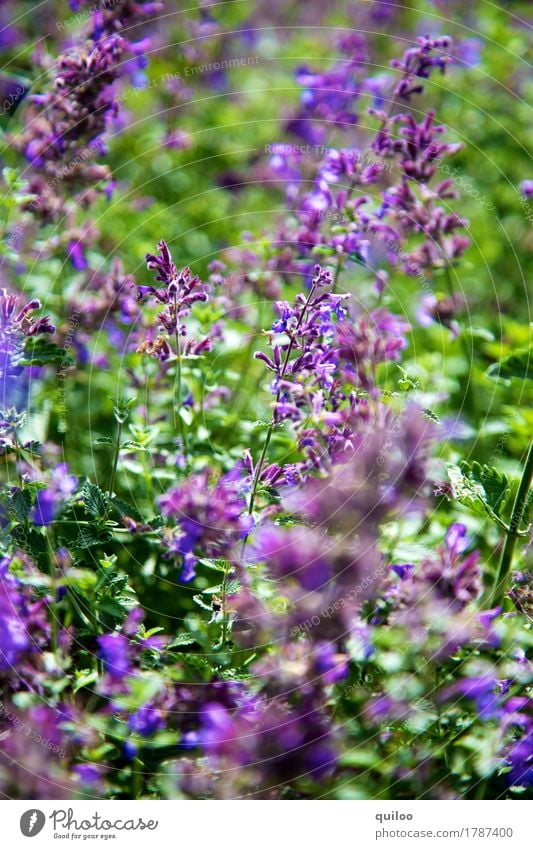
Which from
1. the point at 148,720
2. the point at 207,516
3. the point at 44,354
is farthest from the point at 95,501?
the point at 148,720

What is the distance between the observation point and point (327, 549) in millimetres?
1869

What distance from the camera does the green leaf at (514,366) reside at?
236cm

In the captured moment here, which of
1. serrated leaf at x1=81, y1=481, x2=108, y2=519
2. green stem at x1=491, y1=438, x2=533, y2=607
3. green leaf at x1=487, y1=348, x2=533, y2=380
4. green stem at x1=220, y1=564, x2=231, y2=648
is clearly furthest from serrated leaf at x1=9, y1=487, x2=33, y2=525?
green leaf at x1=487, y1=348, x2=533, y2=380

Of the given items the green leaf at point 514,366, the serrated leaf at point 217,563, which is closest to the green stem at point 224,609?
the serrated leaf at point 217,563

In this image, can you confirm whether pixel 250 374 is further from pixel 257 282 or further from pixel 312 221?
pixel 312 221

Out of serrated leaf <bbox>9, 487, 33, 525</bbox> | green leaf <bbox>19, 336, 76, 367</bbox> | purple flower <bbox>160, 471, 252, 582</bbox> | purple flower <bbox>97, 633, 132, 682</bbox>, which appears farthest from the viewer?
green leaf <bbox>19, 336, 76, 367</bbox>

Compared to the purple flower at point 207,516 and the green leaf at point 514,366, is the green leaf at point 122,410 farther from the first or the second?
the green leaf at point 514,366

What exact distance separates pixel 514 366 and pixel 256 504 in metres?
0.88

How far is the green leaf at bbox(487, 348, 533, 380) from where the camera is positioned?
7.75ft

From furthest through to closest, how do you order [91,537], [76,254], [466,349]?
[466,349]
[76,254]
[91,537]

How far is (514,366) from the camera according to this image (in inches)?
94.3

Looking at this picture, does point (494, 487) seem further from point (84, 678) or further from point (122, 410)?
point (84, 678)

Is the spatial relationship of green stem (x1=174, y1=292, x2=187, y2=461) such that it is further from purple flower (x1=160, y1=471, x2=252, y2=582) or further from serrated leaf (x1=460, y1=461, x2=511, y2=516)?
serrated leaf (x1=460, y1=461, x2=511, y2=516)

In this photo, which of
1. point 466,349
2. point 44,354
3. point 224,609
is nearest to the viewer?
point 224,609
